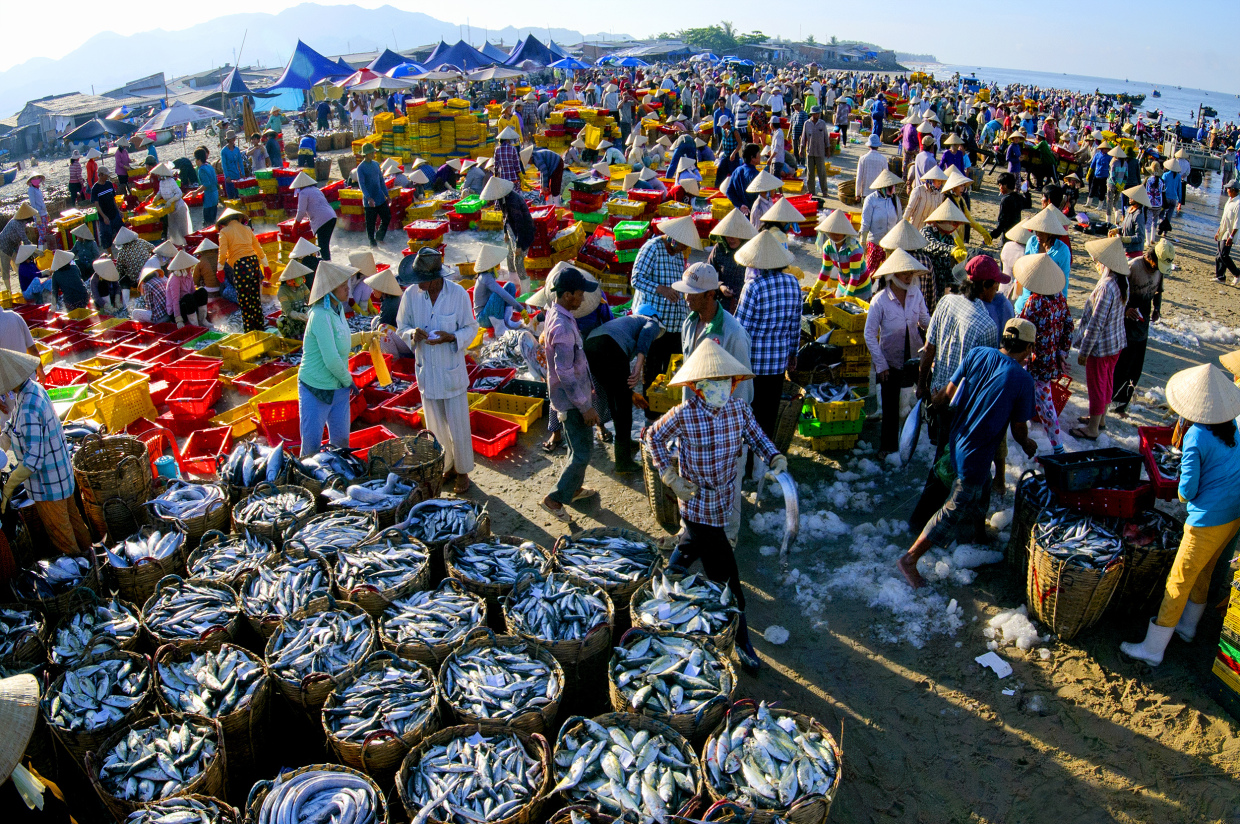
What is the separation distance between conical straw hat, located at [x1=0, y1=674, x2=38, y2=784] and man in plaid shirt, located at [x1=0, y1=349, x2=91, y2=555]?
2.55m

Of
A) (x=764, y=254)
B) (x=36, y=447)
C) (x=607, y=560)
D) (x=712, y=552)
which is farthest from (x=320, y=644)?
(x=764, y=254)

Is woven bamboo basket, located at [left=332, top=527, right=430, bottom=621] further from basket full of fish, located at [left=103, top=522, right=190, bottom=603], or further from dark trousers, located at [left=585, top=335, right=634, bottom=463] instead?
dark trousers, located at [left=585, top=335, right=634, bottom=463]

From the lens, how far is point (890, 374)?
260 inches

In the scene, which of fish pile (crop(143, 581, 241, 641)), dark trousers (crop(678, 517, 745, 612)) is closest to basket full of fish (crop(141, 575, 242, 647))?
fish pile (crop(143, 581, 241, 641))

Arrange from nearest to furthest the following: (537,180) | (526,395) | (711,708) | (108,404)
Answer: (711,708) < (108,404) < (526,395) < (537,180)

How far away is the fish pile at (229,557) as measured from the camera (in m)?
4.83

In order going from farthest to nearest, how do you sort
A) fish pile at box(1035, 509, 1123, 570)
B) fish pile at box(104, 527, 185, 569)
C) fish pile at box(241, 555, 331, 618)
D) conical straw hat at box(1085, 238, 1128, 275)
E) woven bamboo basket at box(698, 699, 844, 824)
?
conical straw hat at box(1085, 238, 1128, 275), fish pile at box(104, 527, 185, 569), fish pile at box(1035, 509, 1123, 570), fish pile at box(241, 555, 331, 618), woven bamboo basket at box(698, 699, 844, 824)

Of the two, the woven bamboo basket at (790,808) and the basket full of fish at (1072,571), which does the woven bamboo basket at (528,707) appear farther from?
the basket full of fish at (1072,571)

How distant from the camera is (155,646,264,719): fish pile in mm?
3789

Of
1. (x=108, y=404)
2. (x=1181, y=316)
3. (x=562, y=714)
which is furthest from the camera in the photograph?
(x=1181, y=316)

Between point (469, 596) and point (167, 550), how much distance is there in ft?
7.19

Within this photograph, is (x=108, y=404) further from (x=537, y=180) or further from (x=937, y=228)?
(x=537, y=180)

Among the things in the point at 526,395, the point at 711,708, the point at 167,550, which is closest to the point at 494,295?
the point at 526,395

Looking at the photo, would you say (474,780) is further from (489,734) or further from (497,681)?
(497,681)
